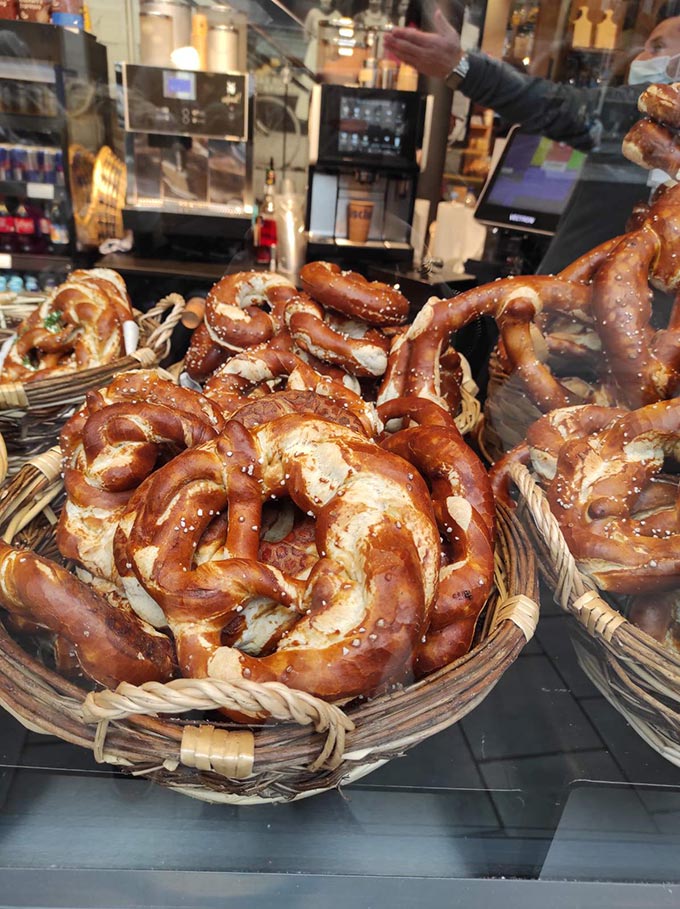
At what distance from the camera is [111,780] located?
3.95 feet

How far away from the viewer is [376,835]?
1.19 metres

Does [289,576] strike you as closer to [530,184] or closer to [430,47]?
[430,47]

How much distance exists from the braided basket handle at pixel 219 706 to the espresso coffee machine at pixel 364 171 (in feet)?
6.49

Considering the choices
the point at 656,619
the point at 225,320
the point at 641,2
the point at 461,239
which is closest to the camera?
the point at 656,619

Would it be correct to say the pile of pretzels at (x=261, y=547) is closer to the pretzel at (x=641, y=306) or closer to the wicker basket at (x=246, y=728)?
the wicker basket at (x=246, y=728)

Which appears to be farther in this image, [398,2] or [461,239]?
[461,239]

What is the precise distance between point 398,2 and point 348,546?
6.28ft

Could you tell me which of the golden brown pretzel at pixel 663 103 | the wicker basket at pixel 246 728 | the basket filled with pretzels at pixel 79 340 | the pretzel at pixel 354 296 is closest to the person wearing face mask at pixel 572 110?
the golden brown pretzel at pixel 663 103

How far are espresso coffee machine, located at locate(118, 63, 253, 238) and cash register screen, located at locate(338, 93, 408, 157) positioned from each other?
75 centimetres

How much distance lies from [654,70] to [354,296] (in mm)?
1100

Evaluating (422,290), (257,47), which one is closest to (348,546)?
(422,290)

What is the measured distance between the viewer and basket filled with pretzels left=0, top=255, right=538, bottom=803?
0.99 meters

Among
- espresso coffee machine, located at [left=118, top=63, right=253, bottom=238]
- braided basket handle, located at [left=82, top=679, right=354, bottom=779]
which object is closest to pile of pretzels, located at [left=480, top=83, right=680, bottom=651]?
braided basket handle, located at [left=82, top=679, right=354, bottom=779]

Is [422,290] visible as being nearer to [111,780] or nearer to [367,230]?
[367,230]
